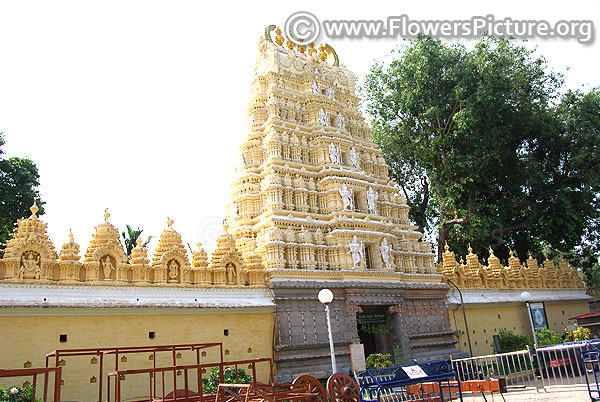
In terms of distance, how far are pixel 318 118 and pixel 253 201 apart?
6434 mm

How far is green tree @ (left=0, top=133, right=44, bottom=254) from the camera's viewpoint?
25484 millimetres

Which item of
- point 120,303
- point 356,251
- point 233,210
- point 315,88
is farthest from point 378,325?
point 315,88

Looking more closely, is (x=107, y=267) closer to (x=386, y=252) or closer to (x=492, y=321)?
(x=386, y=252)

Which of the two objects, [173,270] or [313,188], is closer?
[173,270]

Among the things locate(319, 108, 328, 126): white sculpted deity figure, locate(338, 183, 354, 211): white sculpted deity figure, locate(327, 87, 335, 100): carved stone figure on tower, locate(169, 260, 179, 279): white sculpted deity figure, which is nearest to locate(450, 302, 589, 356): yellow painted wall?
locate(338, 183, 354, 211): white sculpted deity figure

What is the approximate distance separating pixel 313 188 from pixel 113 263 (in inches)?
437

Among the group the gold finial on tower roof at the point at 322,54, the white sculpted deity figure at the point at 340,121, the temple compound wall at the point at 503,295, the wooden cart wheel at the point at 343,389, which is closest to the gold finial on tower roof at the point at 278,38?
the gold finial on tower roof at the point at 322,54

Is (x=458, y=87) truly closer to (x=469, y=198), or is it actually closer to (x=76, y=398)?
(x=469, y=198)

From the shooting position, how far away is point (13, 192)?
85.0ft

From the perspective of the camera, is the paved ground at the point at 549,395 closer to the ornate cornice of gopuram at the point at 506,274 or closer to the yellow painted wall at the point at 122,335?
the yellow painted wall at the point at 122,335

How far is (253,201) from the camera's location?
2491cm

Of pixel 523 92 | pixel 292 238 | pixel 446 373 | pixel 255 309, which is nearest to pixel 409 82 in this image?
pixel 523 92

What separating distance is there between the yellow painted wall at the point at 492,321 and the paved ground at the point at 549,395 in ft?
39.9

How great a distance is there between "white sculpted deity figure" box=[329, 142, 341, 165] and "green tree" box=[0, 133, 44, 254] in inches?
625
